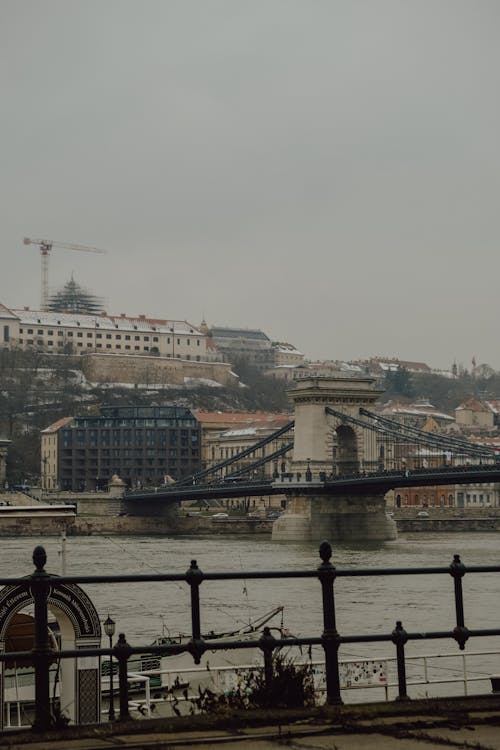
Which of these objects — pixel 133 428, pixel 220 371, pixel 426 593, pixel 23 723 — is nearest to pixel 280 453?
pixel 133 428

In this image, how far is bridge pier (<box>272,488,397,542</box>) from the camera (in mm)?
64500

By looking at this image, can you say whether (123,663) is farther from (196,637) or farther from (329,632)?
(329,632)

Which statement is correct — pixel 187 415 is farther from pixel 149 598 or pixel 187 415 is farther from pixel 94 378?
pixel 149 598

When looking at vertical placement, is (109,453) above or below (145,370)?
below

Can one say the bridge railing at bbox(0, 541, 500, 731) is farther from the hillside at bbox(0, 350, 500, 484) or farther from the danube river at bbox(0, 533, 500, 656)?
the hillside at bbox(0, 350, 500, 484)

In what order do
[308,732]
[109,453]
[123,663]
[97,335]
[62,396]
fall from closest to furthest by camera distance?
[308,732], [123,663], [109,453], [62,396], [97,335]

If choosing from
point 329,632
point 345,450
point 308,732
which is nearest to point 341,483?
point 345,450

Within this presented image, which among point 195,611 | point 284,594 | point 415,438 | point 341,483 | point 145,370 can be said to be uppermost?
point 145,370

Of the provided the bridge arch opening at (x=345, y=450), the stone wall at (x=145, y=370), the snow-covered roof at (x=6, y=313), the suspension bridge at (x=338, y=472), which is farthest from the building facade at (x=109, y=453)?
the snow-covered roof at (x=6, y=313)

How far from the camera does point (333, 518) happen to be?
6512 cm

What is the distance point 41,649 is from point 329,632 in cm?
128

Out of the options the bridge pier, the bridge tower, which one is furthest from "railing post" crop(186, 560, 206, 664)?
the bridge pier

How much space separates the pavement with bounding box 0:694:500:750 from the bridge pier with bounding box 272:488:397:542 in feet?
190

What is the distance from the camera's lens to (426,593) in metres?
30.7
